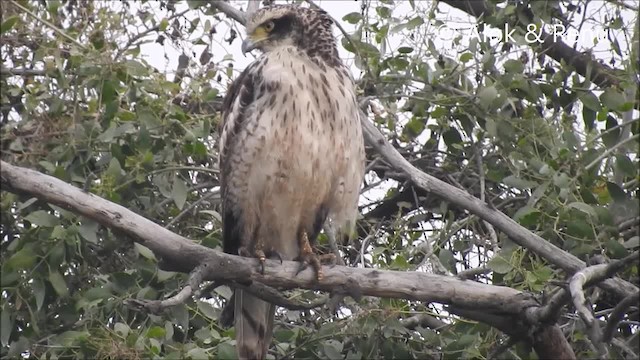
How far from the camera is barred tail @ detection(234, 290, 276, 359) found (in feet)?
15.5

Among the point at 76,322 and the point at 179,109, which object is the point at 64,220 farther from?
the point at 179,109

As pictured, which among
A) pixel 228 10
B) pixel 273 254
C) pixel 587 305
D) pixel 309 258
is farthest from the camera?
pixel 228 10

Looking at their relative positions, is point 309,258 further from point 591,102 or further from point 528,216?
point 591,102

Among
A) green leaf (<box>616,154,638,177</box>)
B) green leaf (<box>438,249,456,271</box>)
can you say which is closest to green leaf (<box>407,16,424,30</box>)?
green leaf (<box>438,249,456,271</box>)

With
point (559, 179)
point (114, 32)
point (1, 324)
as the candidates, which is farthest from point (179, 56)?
point (559, 179)

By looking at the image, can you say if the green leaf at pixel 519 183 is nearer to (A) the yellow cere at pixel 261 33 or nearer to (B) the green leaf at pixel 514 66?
(B) the green leaf at pixel 514 66

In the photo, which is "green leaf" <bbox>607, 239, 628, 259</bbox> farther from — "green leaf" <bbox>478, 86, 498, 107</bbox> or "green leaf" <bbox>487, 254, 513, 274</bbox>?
"green leaf" <bbox>478, 86, 498, 107</bbox>

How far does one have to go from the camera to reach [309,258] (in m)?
4.47

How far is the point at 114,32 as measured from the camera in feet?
16.6

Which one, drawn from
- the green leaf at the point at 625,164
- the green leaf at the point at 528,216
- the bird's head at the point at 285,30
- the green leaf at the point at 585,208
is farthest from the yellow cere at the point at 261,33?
the green leaf at the point at 625,164

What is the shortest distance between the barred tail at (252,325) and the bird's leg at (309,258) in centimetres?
31

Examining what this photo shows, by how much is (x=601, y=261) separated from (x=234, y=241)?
1.62m

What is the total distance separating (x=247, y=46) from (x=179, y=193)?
75cm

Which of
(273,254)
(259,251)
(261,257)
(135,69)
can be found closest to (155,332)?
(261,257)
